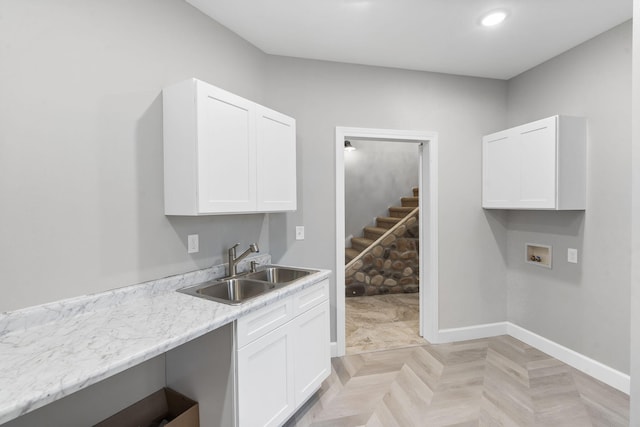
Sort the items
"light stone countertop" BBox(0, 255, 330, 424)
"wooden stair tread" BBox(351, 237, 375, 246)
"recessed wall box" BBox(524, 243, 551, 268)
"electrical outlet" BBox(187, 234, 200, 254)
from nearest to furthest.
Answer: "light stone countertop" BBox(0, 255, 330, 424)
"electrical outlet" BBox(187, 234, 200, 254)
"recessed wall box" BBox(524, 243, 551, 268)
"wooden stair tread" BBox(351, 237, 375, 246)

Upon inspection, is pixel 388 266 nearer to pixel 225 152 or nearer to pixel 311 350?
pixel 311 350

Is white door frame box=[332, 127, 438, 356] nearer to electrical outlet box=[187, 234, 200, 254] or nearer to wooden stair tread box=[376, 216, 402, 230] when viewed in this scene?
electrical outlet box=[187, 234, 200, 254]

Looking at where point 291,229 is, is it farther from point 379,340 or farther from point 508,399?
point 508,399

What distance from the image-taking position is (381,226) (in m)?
5.55

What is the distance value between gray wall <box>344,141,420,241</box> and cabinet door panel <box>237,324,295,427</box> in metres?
3.85

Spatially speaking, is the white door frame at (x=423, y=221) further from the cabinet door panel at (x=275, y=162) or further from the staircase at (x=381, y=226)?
the staircase at (x=381, y=226)

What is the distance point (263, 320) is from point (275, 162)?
43.1 inches

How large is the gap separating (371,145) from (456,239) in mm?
2988

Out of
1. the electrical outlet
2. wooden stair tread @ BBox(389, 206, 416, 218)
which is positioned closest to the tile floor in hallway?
the electrical outlet

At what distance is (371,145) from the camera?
562 cm

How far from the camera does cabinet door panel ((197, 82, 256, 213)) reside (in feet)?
5.58

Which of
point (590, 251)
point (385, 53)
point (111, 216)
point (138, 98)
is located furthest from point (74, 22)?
point (590, 251)

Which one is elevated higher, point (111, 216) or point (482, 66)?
point (482, 66)

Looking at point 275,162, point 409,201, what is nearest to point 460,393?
point 275,162
